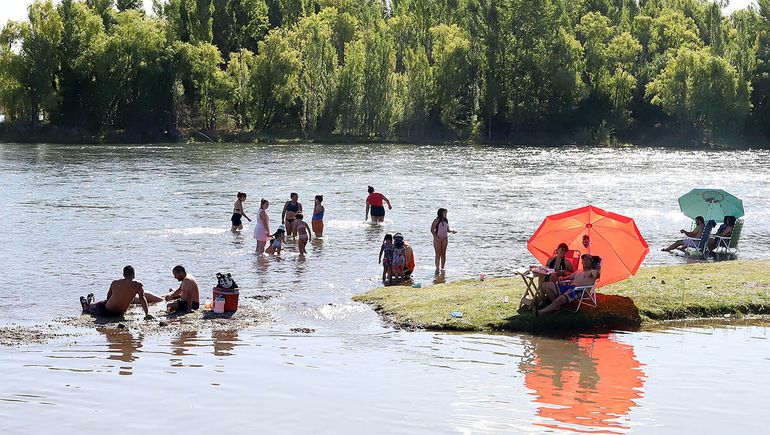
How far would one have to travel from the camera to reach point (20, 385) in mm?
13961

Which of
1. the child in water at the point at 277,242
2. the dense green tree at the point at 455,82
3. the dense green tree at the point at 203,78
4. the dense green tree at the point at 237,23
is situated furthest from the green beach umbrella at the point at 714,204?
the dense green tree at the point at 237,23

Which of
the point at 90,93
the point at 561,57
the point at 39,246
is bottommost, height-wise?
the point at 39,246

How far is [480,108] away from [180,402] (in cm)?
9992

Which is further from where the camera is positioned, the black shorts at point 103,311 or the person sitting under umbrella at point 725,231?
the person sitting under umbrella at point 725,231

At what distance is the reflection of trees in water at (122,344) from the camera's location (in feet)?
51.7

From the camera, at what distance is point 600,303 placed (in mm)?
19094

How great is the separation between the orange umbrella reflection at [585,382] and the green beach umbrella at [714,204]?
49.0 ft

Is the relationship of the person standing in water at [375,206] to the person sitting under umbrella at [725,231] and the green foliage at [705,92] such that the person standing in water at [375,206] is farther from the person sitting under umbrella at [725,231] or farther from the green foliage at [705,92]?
the green foliage at [705,92]

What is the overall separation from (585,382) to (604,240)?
5055mm

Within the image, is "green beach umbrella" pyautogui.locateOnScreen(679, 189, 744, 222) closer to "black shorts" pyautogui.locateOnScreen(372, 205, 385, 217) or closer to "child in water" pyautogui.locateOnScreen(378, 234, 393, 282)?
"black shorts" pyautogui.locateOnScreen(372, 205, 385, 217)

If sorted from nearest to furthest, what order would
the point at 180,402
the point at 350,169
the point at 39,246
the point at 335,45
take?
the point at 180,402 < the point at 39,246 < the point at 350,169 < the point at 335,45

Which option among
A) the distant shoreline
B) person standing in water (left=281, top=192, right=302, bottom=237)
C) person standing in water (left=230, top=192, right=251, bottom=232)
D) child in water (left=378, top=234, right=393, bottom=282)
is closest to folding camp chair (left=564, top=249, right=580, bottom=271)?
child in water (left=378, top=234, right=393, bottom=282)

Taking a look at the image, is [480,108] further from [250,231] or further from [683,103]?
[250,231]

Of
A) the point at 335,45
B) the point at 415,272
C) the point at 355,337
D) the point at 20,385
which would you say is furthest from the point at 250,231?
the point at 335,45
